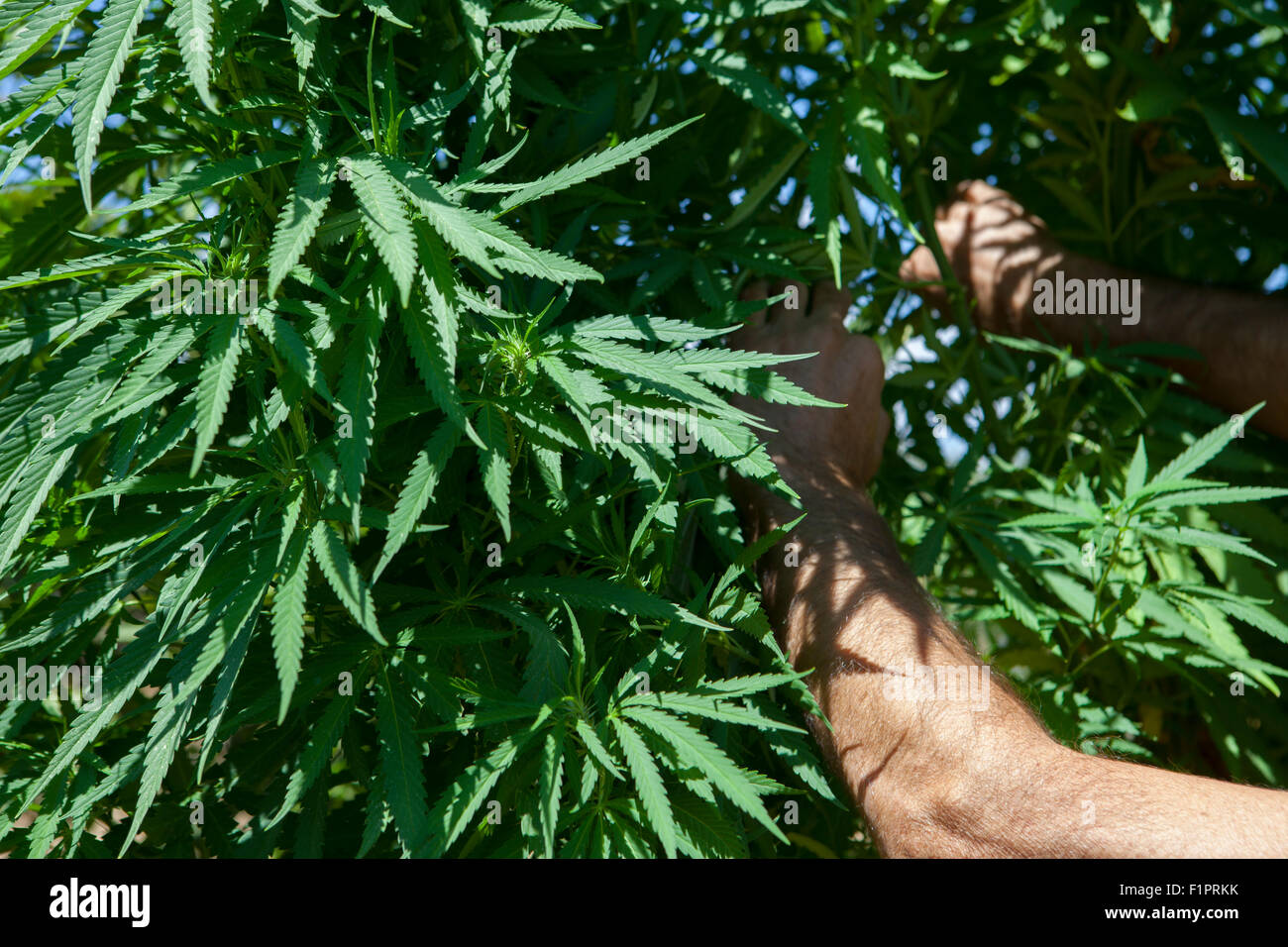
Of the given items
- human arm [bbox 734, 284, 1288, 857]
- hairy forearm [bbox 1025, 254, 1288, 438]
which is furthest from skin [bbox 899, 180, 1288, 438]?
human arm [bbox 734, 284, 1288, 857]

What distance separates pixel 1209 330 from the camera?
138 cm

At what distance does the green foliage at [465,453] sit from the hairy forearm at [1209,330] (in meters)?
0.09

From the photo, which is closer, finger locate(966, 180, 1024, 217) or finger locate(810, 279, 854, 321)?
finger locate(810, 279, 854, 321)

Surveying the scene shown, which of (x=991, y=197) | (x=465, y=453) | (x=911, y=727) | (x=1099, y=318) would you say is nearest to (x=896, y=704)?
(x=911, y=727)

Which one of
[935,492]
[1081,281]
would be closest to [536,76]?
[935,492]

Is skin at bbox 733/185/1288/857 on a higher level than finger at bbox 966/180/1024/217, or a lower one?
lower

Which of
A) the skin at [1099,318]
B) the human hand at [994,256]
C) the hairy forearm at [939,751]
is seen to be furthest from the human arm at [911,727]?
the human hand at [994,256]

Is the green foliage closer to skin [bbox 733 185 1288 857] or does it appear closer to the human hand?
skin [bbox 733 185 1288 857]

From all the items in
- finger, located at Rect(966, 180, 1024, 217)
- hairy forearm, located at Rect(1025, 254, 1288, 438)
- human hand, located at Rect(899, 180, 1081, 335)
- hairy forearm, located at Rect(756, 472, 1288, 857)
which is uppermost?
finger, located at Rect(966, 180, 1024, 217)

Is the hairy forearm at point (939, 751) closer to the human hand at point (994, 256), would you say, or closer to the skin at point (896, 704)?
the skin at point (896, 704)

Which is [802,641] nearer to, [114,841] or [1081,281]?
[114,841]

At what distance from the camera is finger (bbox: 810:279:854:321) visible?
1313mm

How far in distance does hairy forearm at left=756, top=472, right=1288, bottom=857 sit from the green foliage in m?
0.08
